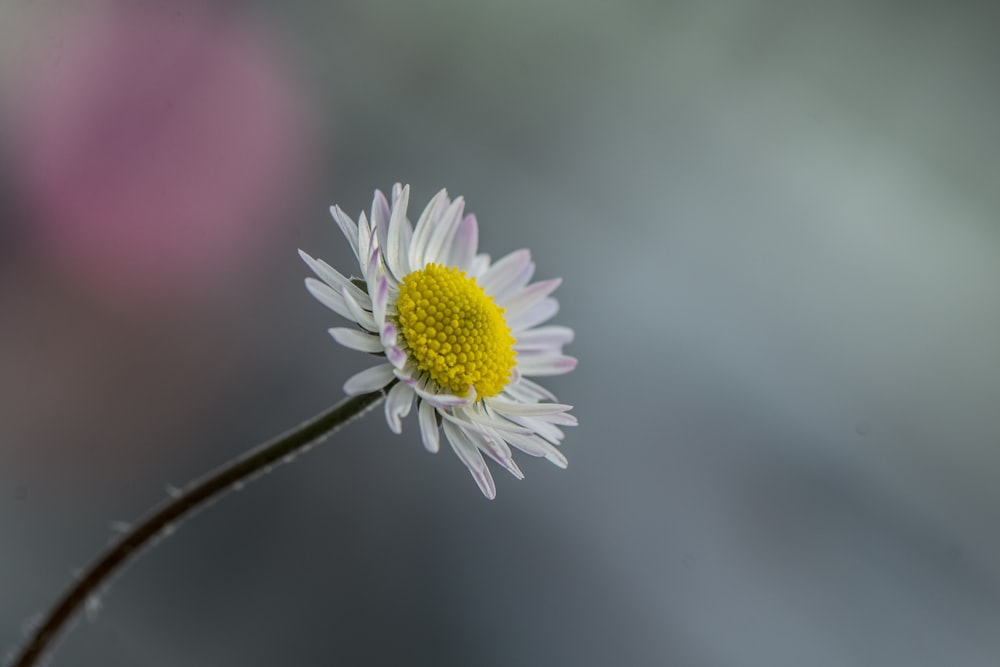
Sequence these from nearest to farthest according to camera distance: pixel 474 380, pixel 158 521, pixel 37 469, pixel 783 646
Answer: pixel 158 521 → pixel 474 380 → pixel 37 469 → pixel 783 646

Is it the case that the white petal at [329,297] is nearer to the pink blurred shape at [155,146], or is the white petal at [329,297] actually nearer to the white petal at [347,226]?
the white petal at [347,226]

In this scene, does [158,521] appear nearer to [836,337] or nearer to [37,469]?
[37,469]

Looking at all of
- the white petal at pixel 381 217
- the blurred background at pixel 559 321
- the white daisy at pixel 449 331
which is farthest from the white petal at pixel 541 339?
the blurred background at pixel 559 321

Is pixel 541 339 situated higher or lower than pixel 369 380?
higher

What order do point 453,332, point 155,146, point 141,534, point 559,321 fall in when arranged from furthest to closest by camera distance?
point 559,321, point 155,146, point 453,332, point 141,534

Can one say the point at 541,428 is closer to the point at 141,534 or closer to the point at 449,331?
the point at 449,331

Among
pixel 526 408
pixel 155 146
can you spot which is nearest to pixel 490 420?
pixel 526 408

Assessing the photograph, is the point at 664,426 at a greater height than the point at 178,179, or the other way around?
the point at 664,426

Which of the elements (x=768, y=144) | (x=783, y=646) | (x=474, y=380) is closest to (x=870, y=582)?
(x=783, y=646)
